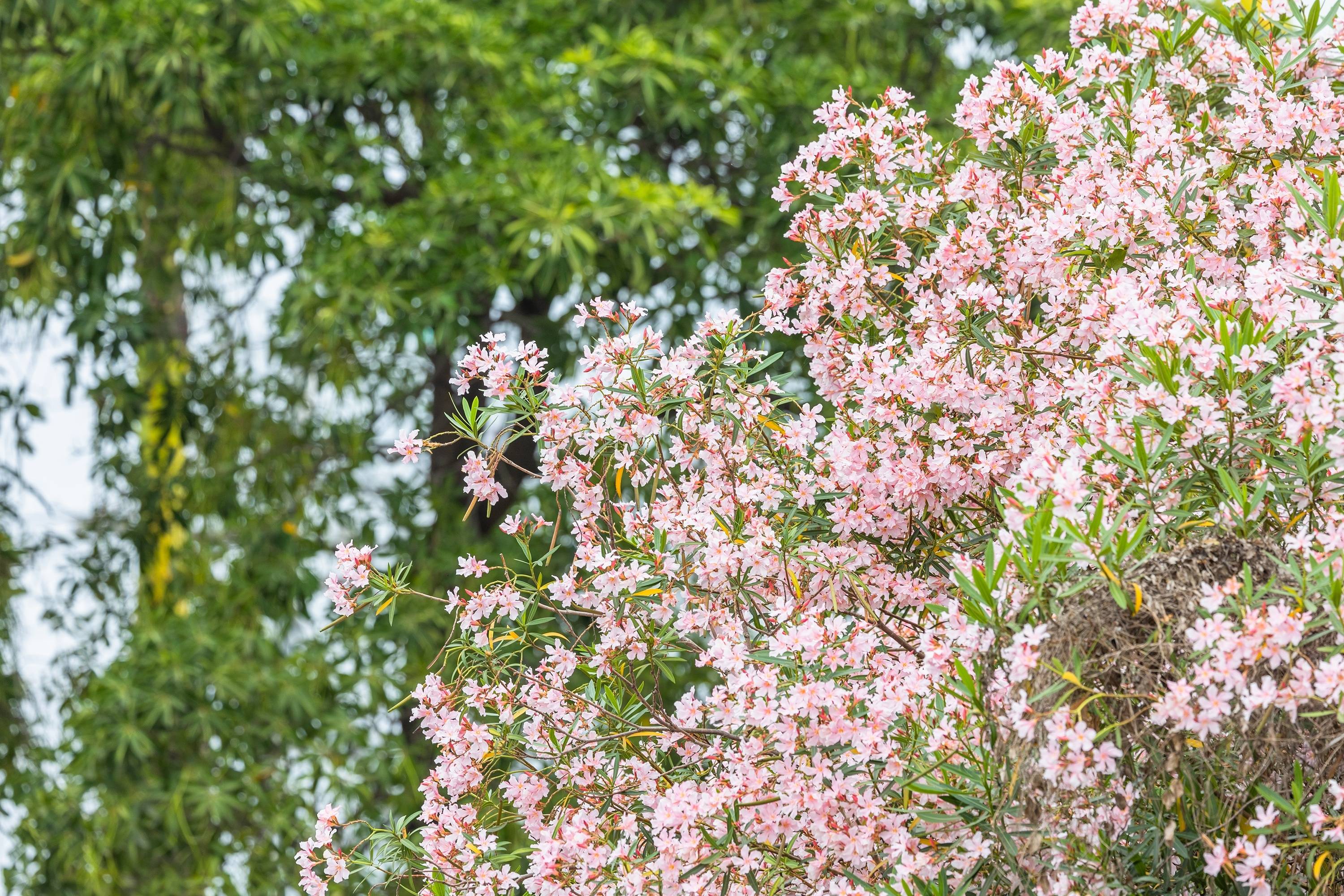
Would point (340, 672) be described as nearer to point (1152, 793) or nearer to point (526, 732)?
point (526, 732)

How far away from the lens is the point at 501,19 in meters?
5.39

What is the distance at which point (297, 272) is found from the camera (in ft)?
16.9

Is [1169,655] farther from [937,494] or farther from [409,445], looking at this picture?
[409,445]

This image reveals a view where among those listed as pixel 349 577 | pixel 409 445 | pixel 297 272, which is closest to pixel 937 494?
pixel 409 445

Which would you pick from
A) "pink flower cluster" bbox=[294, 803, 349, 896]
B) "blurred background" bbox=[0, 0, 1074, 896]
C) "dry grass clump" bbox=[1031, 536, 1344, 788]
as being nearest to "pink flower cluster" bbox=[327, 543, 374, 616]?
"pink flower cluster" bbox=[294, 803, 349, 896]

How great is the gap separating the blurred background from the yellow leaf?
84.1 inches

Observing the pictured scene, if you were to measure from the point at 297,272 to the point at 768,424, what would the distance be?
11.0 feet

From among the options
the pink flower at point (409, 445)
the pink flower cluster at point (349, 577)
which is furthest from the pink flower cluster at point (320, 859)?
the pink flower at point (409, 445)

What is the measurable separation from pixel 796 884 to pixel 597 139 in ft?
11.8

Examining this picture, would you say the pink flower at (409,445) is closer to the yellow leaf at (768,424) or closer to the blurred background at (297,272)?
the yellow leaf at (768,424)

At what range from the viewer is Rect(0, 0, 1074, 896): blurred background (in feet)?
15.5

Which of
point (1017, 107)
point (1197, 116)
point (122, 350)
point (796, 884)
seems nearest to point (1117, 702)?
point (796, 884)

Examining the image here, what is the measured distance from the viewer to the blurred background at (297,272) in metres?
4.71

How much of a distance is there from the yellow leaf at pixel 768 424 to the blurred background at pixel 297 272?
2.14 metres
